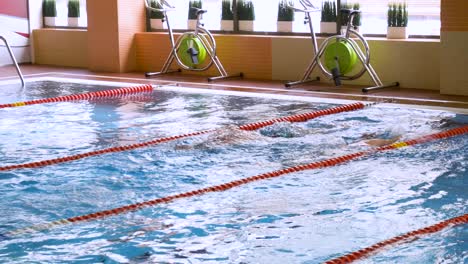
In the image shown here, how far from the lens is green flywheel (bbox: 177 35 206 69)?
1184 cm

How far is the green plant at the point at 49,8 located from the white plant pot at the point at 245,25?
3.86 metres

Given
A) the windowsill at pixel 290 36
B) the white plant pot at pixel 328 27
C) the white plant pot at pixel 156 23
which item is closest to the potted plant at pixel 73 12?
the white plant pot at pixel 156 23

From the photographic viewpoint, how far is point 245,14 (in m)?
12.2

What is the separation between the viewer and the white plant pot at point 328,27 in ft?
37.1

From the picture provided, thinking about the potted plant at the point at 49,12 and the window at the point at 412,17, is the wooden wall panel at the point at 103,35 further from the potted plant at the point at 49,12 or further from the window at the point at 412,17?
the window at the point at 412,17

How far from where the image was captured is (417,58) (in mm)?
10266

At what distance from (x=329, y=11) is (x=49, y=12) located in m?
5.55

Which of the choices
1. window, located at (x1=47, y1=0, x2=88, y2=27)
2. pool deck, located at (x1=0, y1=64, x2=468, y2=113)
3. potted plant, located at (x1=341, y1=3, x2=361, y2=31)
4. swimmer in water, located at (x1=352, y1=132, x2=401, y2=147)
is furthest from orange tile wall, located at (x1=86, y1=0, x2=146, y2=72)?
swimmer in water, located at (x1=352, y1=132, x2=401, y2=147)

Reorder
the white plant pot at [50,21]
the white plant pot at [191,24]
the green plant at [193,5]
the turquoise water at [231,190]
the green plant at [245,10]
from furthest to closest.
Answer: the white plant pot at [50,21] < the white plant pot at [191,24] < the green plant at [193,5] < the green plant at [245,10] < the turquoise water at [231,190]

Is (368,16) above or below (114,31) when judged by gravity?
above

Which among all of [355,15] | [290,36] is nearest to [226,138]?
[355,15]

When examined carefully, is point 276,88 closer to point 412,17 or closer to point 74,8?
point 412,17

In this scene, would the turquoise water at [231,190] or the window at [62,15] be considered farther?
the window at [62,15]

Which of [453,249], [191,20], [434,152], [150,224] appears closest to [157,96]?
[191,20]
